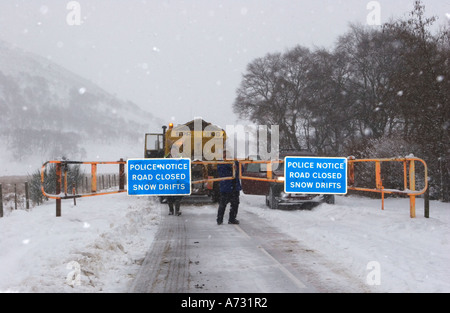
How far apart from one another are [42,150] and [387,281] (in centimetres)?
17554

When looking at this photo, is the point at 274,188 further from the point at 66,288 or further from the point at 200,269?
the point at 66,288

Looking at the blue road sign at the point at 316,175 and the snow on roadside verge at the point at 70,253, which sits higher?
the blue road sign at the point at 316,175

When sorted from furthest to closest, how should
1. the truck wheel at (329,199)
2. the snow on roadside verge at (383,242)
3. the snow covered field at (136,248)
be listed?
the truck wheel at (329,199)
the snow on roadside verge at (383,242)
the snow covered field at (136,248)

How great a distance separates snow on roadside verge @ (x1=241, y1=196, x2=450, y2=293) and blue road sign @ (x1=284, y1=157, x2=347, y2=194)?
1076 millimetres

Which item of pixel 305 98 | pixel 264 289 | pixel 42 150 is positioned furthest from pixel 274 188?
pixel 42 150

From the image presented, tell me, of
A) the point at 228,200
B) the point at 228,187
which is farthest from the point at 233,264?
the point at 228,200

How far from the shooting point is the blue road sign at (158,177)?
9.71m

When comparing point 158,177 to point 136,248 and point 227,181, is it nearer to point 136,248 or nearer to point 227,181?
point 136,248

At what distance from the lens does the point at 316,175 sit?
9.85m

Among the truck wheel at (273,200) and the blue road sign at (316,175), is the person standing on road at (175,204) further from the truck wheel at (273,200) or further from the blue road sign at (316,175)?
the blue road sign at (316,175)

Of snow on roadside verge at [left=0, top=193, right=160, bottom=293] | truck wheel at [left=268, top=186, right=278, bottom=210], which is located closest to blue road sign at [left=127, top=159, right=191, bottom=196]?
snow on roadside verge at [left=0, top=193, right=160, bottom=293]

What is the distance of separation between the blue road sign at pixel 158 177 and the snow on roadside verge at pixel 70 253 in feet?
3.58

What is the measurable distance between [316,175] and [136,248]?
4.07 m

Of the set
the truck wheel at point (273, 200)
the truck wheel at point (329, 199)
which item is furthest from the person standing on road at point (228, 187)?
the truck wheel at point (329, 199)
